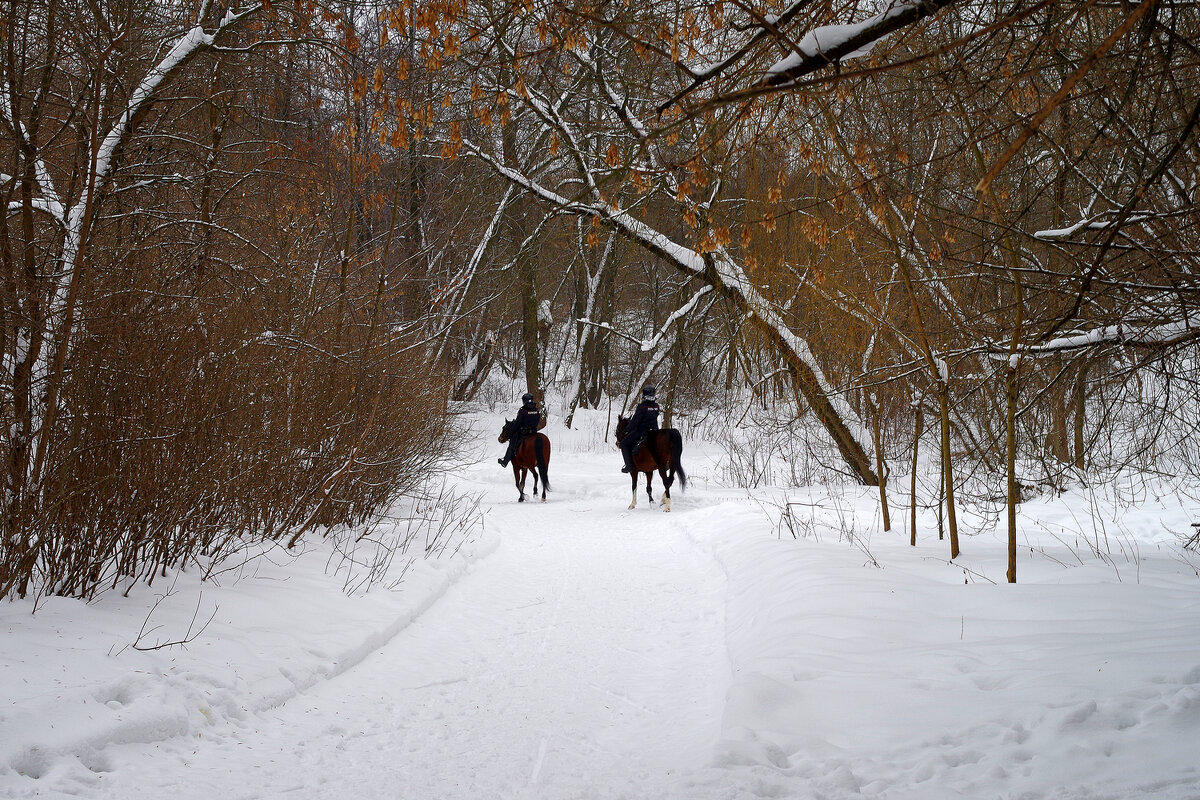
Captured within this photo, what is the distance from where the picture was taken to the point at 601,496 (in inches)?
627

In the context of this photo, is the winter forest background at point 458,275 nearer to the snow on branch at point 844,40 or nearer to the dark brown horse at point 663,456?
the snow on branch at point 844,40

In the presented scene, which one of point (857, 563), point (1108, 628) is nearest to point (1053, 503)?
point (857, 563)

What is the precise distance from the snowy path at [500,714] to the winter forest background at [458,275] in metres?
1.79

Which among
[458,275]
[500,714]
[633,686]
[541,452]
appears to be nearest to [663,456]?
[541,452]

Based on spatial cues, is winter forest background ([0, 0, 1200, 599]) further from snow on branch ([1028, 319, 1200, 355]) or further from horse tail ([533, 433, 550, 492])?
horse tail ([533, 433, 550, 492])

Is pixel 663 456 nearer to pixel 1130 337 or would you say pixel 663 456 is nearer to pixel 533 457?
pixel 533 457

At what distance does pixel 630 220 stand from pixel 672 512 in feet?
17.1

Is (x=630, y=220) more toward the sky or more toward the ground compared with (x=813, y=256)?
more toward the sky

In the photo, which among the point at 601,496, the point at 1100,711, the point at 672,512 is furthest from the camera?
the point at 601,496

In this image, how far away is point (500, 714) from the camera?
4.43m

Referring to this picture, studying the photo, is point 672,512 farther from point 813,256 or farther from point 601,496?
point 813,256

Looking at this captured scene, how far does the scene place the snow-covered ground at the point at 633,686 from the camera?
3.28 m

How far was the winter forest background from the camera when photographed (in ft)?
13.9

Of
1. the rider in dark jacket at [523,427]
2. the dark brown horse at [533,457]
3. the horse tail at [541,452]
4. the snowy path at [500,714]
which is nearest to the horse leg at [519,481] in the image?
the dark brown horse at [533,457]
